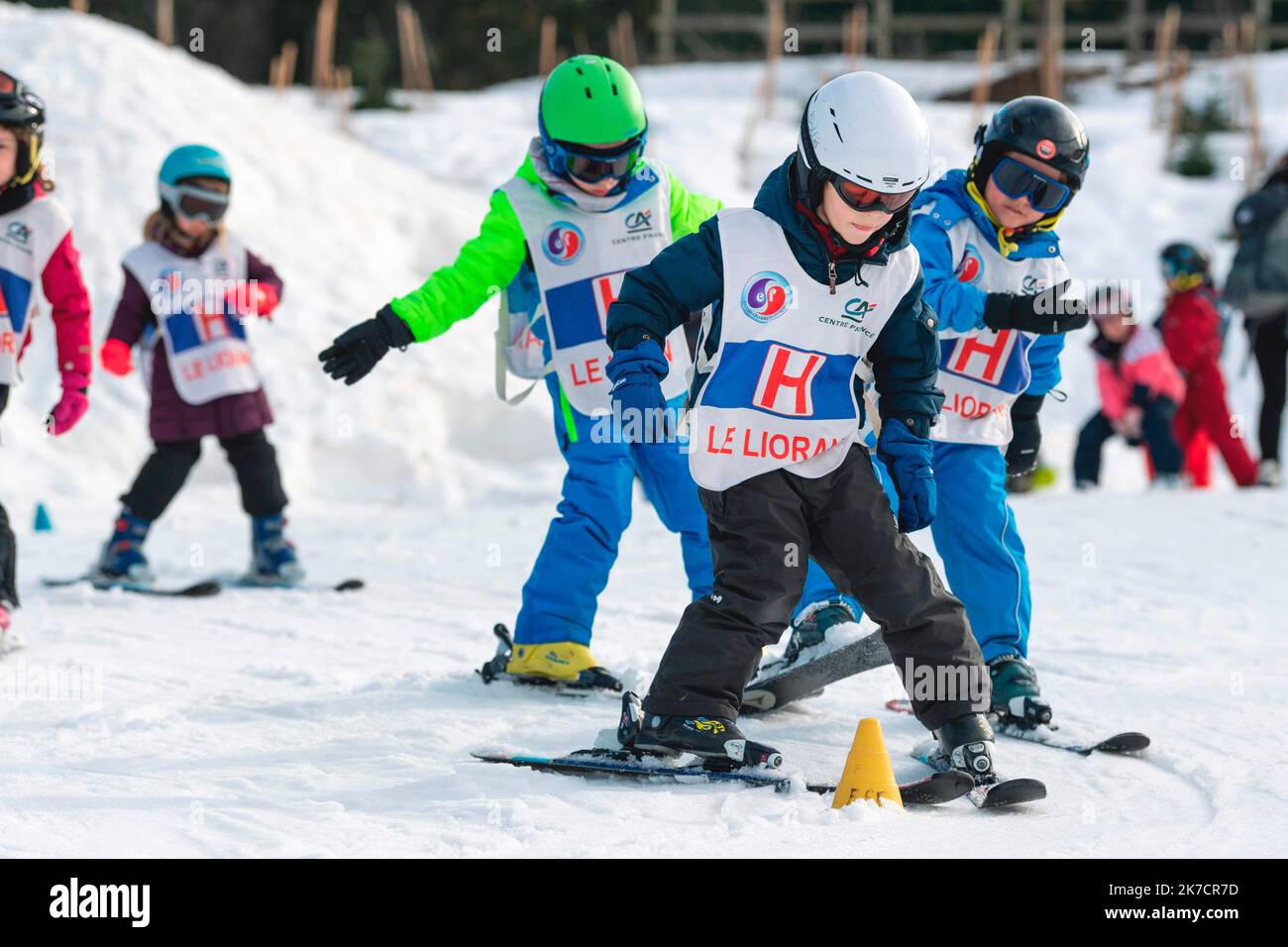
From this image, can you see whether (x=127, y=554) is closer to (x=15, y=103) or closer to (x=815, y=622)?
(x=15, y=103)

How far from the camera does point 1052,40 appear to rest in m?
20.8

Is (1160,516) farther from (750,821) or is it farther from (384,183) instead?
(384,183)

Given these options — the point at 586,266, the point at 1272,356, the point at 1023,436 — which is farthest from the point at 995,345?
the point at 1272,356

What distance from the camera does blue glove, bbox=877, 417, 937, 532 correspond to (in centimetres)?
411

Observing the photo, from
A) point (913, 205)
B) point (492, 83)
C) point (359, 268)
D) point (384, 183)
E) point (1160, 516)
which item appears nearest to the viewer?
point (913, 205)

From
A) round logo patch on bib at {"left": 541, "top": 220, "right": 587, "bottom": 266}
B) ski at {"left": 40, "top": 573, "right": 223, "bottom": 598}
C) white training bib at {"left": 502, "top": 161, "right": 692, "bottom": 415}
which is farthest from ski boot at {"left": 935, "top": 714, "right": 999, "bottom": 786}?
ski at {"left": 40, "top": 573, "right": 223, "bottom": 598}

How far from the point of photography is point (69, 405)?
5.75 m

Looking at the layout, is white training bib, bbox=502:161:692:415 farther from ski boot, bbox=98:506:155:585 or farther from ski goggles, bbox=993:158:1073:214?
ski boot, bbox=98:506:155:585

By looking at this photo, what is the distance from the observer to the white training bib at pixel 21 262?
18.1 feet

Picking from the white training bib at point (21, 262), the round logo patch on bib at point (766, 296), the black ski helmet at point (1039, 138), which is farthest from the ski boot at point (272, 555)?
the round logo patch on bib at point (766, 296)

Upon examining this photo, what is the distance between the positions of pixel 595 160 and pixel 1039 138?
1298mm

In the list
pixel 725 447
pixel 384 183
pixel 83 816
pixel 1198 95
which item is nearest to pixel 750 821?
pixel 725 447

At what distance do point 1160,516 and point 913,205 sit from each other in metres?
4.86

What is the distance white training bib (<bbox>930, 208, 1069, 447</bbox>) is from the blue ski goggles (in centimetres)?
347
